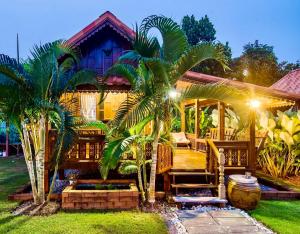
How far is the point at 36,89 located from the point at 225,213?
4340 millimetres

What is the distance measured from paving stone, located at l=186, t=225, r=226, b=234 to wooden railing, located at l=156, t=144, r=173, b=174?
1.81 m

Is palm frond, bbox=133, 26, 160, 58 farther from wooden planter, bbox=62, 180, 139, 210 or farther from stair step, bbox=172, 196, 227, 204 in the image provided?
stair step, bbox=172, 196, 227, 204

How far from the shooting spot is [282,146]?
378 inches

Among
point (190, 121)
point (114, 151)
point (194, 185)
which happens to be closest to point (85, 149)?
point (114, 151)

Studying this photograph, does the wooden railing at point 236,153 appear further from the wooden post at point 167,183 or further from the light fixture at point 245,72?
the light fixture at point 245,72

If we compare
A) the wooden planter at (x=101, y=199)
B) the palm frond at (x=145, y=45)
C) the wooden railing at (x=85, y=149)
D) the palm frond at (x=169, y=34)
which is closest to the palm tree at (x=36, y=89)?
the wooden planter at (x=101, y=199)

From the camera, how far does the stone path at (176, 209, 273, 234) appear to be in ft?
17.4

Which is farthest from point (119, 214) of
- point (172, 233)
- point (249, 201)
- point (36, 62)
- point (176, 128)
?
point (176, 128)

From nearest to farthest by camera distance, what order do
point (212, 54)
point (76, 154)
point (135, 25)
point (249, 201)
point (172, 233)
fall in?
point (172, 233) → point (135, 25) → point (212, 54) → point (249, 201) → point (76, 154)

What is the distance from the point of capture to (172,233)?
514cm

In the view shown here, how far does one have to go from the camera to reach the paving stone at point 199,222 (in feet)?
18.2

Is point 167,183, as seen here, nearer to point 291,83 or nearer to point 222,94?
point 222,94

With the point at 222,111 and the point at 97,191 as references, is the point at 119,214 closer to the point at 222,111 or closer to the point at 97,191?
the point at 97,191

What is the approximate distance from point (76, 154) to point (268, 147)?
578 centimetres
